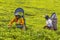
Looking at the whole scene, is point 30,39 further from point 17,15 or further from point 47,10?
point 47,10

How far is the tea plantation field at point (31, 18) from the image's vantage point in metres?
9.13

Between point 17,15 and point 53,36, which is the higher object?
point 17,15

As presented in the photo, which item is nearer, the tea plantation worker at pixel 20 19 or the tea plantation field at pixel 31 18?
the tea plantation field at pixel 31 18

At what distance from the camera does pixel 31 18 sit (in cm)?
1337

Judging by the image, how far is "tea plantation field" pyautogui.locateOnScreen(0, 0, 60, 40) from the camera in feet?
30.0

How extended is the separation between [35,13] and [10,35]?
563 centimetres

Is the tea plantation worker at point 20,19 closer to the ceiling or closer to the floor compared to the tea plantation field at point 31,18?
closer to the ceiling

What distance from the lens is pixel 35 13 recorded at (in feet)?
48.0

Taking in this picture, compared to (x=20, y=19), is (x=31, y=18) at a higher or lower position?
lower

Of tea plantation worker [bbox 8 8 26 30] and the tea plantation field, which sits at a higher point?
tea plantation worker [bbox 8 8 26 30]

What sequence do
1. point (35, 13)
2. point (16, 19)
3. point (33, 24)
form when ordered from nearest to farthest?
point (16, 19) < point (33, 24) < point (35, 13)

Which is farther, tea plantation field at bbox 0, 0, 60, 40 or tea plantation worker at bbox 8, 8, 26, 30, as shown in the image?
tea plantation worker at bbox 8, 8, 26, 30

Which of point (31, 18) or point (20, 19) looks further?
point (31, 18)

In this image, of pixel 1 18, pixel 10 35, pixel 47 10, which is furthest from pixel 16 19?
pixel 47 10
